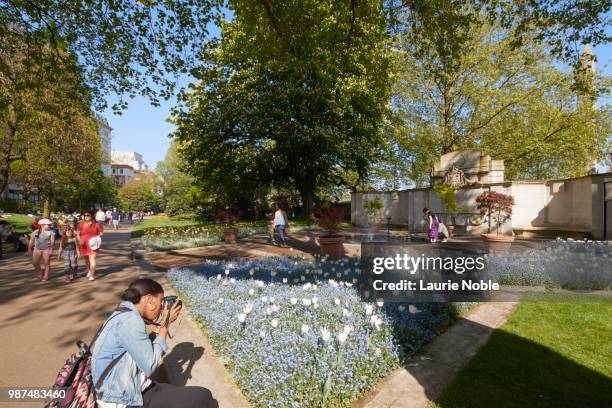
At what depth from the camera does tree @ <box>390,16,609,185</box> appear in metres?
22.6

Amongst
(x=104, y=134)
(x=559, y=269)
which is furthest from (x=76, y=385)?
(x=104, y=134)

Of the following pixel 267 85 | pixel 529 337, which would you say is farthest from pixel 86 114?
pixel 529 337

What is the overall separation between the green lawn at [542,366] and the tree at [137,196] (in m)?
96.2

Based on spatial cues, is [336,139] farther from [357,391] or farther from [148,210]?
[148,210]

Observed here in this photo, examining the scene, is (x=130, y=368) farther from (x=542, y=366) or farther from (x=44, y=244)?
(x=44, y=244)

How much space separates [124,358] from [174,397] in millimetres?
533

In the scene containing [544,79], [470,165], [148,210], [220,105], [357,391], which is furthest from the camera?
[148,210]

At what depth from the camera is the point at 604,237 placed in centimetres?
1230

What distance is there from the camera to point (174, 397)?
272 centimetres

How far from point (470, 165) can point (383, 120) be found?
7.45 metres

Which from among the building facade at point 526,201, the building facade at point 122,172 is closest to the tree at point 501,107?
the building facade at point 526,201

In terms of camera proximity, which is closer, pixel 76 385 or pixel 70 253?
pixel 76 385

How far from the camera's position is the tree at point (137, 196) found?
87188 millimetres

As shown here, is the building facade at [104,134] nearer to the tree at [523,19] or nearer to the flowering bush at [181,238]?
the flowering bush at [181,238]
